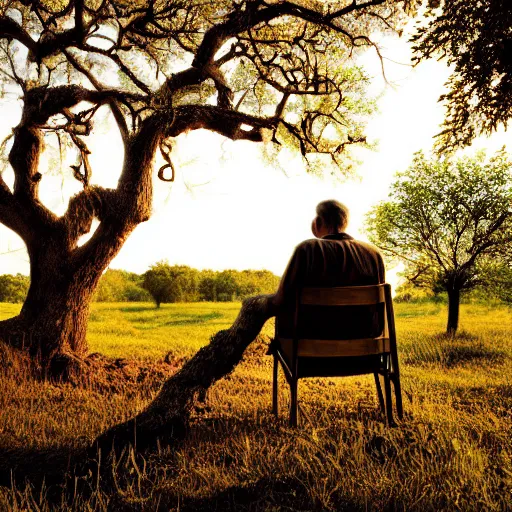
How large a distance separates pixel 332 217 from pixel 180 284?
16.5 m

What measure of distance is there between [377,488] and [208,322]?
1281cm

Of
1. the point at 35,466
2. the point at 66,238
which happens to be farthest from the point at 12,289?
the point at 35,466

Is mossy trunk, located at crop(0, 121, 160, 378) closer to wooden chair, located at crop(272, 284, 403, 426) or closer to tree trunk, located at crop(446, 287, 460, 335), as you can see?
wooden chair, located at crop(272, 284, 403, 426)

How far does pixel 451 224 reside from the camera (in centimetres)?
1401

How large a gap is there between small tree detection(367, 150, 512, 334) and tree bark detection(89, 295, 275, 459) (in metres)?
11.0

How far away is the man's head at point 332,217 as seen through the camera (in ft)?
13.5

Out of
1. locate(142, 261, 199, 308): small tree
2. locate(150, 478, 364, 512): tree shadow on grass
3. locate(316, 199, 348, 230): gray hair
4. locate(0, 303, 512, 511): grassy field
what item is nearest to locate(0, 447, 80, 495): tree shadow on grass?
locate(0, 303, 512, 511): grassy field

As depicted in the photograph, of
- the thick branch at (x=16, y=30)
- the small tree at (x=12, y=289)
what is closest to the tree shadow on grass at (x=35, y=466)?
the thick branch at (x=16, y=30)

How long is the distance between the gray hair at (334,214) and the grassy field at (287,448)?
184cm

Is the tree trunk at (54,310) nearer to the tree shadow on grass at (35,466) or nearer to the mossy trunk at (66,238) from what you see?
the mossy trunk at (66,238)

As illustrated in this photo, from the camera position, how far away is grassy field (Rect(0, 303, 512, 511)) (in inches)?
112

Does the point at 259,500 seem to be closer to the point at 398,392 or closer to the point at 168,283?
the point at 398,392

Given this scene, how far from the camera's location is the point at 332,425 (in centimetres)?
439

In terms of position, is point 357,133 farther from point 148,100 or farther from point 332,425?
point 332,425
